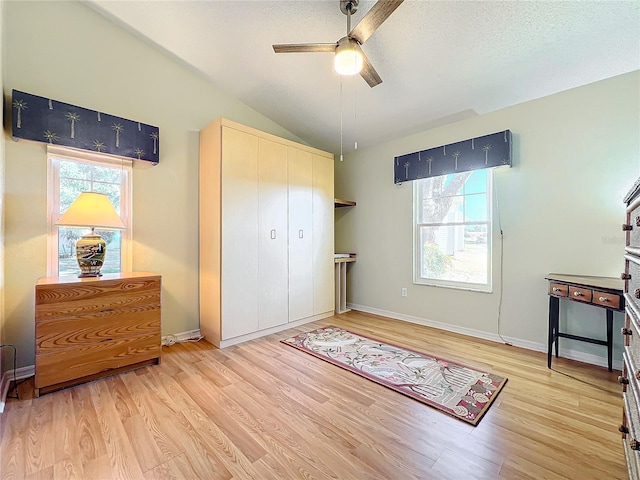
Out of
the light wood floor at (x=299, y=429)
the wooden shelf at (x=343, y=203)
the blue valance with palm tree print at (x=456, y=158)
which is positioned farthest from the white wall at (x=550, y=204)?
the wooden shelf at (x=343, y=203)

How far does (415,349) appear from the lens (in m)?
2.80

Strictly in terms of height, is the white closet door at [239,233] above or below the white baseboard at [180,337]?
above

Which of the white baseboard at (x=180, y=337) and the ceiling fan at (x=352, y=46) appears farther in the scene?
the white baseboard at (x=180, y=337)

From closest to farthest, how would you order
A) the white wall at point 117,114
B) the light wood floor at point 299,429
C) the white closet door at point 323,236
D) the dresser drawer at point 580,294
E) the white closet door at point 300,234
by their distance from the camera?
the light wood floor at point 299,429 < the dresser drawer at point 580,294 < the white wall at point 117,114 < the white closet door at point 300,234 < the white closet door at point 323,236

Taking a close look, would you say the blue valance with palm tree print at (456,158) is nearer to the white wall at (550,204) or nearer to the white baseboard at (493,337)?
the white wall at (550,204)

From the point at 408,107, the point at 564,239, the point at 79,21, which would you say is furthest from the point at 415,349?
the point at 79,21

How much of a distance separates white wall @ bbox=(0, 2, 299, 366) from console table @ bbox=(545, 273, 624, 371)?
357 centimetres

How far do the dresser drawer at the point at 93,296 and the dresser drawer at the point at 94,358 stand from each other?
0.29m

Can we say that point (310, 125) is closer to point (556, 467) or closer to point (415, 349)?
point (415, 349)

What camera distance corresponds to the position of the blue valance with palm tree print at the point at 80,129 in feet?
7.02

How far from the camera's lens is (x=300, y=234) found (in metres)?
3.61

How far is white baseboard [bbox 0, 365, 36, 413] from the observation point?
1857 millimetres

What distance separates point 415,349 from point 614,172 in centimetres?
238

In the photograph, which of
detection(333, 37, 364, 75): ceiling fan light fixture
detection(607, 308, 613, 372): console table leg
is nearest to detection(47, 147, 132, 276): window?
detection(333, 37, 364, 75): ceiling fan light fixture
